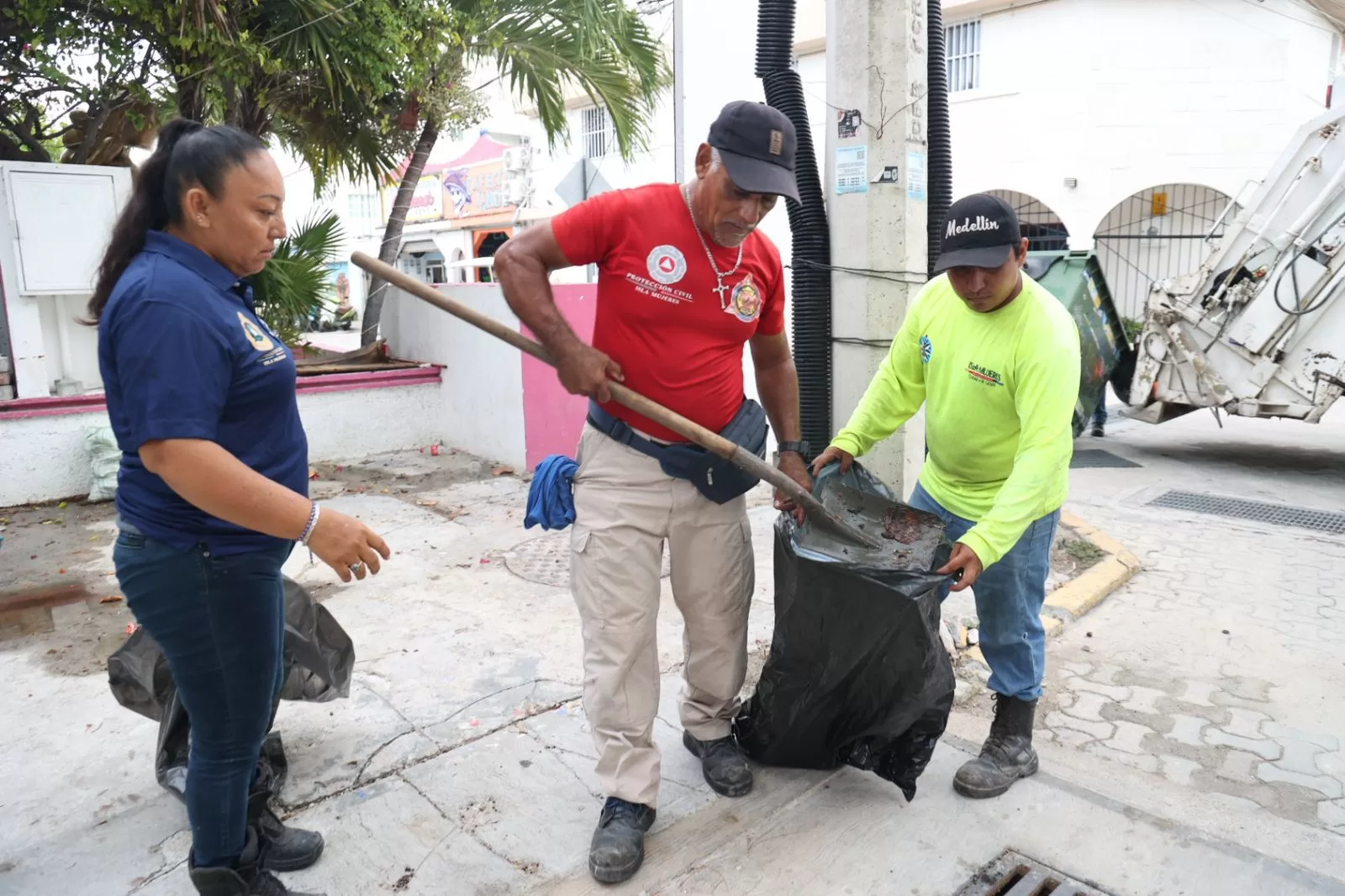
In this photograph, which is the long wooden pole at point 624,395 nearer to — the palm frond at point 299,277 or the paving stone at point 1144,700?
the paving stone at point 1144,700

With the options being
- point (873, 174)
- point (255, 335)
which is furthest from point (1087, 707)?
point (255, 335)

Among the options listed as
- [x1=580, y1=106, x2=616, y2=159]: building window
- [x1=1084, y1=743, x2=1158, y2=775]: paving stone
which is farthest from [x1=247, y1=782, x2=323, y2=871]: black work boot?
[x1=580, y1=106, x2=616, y2=159]: building window

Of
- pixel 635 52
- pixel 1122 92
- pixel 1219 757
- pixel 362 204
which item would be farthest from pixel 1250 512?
pixel 362 204

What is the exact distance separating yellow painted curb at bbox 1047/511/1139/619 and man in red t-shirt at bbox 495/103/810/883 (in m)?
2.32

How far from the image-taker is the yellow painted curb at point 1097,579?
14.8ft

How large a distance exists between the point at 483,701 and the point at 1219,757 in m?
2.50

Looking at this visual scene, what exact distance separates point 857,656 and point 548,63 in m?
7.09

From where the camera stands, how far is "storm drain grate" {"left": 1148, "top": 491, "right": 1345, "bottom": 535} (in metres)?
6.10

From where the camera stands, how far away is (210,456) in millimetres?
1715

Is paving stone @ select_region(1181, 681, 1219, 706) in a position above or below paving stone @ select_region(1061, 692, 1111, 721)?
below

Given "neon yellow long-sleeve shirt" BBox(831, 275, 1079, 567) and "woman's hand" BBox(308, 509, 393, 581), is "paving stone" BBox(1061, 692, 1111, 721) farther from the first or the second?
"woman's hand" BBox(308, 509, 393, 581)

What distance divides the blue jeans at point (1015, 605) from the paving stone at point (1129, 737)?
62 cm

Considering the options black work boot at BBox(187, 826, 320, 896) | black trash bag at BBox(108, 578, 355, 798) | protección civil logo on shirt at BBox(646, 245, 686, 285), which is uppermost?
protección civil logo on shirt at BBox(646, 245, 686, 285)

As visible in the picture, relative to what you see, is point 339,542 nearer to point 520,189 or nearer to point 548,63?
point 548,63
